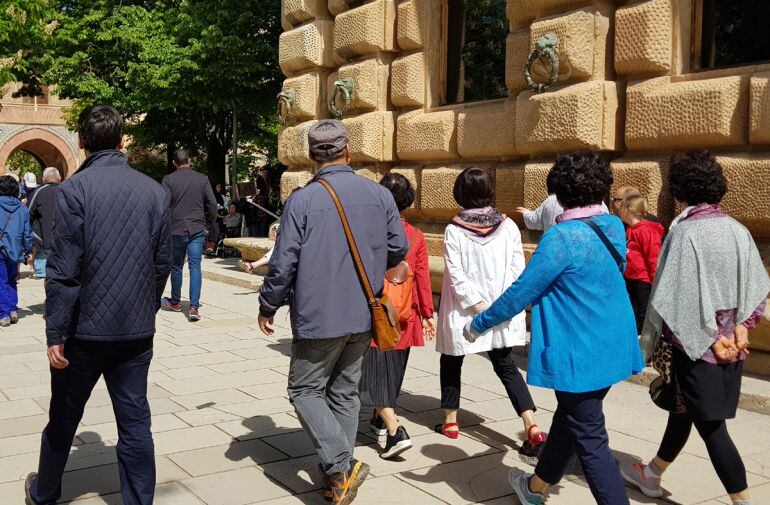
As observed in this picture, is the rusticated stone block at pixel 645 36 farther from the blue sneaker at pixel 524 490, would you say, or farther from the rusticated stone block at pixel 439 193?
the blue sneaker at pixel 524 490

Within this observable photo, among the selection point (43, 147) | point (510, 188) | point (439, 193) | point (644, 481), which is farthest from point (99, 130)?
point (43, 147)

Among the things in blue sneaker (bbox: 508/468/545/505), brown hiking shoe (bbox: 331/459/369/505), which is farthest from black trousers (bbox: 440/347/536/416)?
brown hiking shoe (bbox: 331/459/369/505)

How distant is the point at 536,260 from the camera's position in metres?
3.64

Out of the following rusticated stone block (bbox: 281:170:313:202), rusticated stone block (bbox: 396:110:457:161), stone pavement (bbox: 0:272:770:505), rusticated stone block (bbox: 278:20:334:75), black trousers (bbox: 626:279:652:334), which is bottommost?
stone pavement (bbox: 0:272:770:505)

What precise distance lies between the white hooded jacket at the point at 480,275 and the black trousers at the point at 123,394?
1921mm

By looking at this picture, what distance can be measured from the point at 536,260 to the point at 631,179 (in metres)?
3.93

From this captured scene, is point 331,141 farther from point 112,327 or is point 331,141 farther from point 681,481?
point 681,481

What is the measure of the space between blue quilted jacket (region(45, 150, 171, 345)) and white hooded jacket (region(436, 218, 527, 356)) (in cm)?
191

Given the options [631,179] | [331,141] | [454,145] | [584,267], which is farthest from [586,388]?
[454,145]

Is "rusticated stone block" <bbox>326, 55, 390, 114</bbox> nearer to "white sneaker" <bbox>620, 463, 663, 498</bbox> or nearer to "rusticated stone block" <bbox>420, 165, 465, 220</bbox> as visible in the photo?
"rusticated stone block" <bbox>420, 165, 465, 220</bbox>

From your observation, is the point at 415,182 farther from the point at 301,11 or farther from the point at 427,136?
the point at 301,11

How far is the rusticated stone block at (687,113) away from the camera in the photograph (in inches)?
258

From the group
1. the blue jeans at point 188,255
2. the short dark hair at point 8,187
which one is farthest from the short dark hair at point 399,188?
the short dark hair at point 8,187

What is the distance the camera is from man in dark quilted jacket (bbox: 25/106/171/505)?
369 cm
